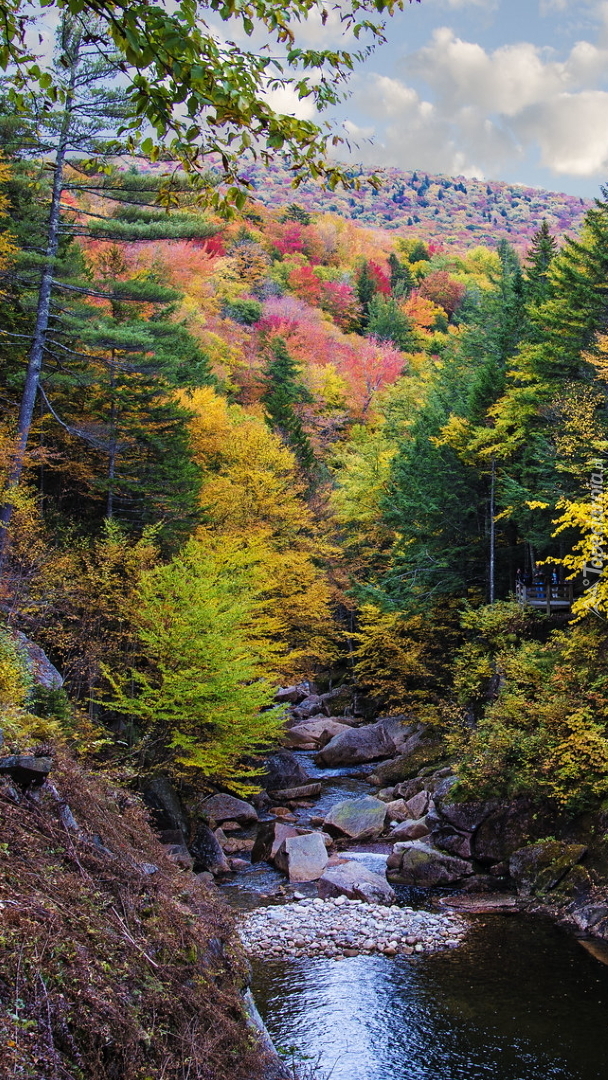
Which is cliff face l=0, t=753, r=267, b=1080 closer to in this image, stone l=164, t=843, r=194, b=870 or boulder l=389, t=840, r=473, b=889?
stone l=164, t=843, r=194, b=870

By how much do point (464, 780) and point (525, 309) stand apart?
1834 centimetres

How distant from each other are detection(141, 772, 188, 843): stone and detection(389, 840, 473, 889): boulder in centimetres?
480

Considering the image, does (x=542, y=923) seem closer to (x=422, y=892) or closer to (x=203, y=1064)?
(x=422, y=892)

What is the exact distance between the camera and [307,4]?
3.70 metres

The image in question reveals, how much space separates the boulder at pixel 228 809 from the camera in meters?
18.7

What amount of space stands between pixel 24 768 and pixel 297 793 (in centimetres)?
1579

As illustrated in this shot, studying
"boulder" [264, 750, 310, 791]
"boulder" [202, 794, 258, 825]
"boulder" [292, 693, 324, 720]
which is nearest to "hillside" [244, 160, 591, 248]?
"boulder" [292, 693, 324, 720]

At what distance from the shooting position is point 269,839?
54.3 ft

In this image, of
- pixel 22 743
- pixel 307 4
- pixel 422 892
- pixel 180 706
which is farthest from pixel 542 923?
pixel 307 4

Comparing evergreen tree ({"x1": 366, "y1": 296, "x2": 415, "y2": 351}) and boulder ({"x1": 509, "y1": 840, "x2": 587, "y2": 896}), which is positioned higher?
evergreen tree ({"x1": 366, "y1": 296, "x2": 415, "y2": 351})

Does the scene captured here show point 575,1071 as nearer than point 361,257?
Yes

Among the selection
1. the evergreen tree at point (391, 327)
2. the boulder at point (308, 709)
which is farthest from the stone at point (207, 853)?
the evergreen tree at point (391, 327)

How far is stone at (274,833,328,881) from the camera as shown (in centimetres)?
1516

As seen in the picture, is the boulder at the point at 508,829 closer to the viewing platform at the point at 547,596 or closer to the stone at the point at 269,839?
the stone at the point at 269,839
